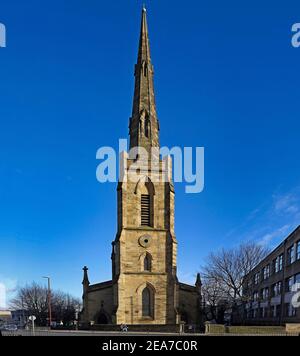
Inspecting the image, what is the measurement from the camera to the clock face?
44013 millimetres

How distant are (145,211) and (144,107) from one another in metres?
14.0

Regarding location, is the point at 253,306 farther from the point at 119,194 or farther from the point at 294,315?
the point at 119,194

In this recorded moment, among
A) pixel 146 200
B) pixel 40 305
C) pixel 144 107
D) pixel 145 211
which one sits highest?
pixel 144 107

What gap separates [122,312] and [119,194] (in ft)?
42.4

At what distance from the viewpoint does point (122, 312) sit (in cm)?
4159

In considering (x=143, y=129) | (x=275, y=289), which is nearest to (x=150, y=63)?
(x=143, y=129)

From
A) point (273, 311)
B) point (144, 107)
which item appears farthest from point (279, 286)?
point (144, 107)

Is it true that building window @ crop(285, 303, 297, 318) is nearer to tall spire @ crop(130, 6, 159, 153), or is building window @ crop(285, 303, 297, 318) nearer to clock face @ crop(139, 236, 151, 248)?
clock face @ crop(139, 236, 151, 248)

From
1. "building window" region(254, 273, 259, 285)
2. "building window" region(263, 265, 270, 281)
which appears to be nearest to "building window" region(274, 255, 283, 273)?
"building window" region(263, 265, 270, 281)

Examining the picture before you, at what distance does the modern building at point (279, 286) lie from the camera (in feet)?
133

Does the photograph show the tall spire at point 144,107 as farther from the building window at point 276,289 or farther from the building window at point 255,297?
the building window at point 255,297

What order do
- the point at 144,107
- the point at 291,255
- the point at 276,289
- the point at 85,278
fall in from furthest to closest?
the point at 144,107
the point at 276,289
the point at 85,278
the point at 291,255

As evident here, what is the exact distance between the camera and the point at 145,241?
4409 centimetres

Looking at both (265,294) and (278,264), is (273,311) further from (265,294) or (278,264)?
(265,294)
